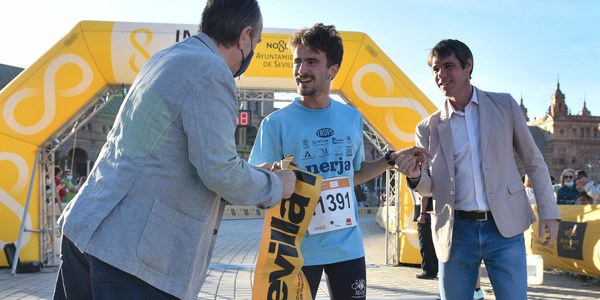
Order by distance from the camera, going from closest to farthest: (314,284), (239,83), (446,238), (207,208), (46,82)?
(207,208), (314,284), (446,238), (46,82), (239,83)

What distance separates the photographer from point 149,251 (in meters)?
1.74

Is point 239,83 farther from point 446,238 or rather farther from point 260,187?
point 260,187

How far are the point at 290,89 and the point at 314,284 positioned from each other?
7.25 m

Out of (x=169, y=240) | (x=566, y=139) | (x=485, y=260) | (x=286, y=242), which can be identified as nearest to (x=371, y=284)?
(x=485, y=260)

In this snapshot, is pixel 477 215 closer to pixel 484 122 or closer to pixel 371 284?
pixel 484 122

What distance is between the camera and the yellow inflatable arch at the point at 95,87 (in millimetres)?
8859

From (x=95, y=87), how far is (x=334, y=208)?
7438mm

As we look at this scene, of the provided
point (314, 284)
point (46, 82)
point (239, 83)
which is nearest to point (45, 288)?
point (46, 82)

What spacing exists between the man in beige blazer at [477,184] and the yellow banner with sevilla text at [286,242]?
2.05ft

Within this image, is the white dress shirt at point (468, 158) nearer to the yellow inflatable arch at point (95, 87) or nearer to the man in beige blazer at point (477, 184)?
the man in beige blazer at point (477, 184)

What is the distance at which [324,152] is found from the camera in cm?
293

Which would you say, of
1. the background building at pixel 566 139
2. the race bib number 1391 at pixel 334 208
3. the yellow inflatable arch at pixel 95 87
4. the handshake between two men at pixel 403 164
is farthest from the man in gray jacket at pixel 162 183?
the background building at pixel 566 139

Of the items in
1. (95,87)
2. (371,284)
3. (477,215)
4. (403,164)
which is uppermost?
(95,87)

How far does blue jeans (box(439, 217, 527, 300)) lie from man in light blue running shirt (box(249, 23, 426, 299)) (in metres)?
Answer: 0.53
